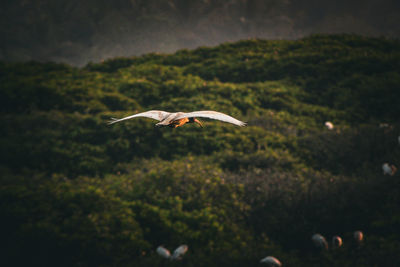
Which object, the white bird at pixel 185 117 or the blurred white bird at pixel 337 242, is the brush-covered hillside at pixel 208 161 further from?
the white bird at pixel 185 117

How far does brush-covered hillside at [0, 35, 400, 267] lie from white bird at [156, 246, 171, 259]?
0.18 metres

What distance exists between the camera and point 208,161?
7754mm

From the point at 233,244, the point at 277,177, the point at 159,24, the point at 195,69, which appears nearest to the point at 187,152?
the point at 277,177

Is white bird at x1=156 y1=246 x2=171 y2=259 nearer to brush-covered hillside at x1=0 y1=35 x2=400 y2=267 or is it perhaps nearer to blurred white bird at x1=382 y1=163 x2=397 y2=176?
brush-covered hillside at x1=0 y1=35 x2=400 y2=267

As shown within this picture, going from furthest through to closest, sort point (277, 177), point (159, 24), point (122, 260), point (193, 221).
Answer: point (159, 24) < point (277, 177) < point (193, 221) < point (122, 260)

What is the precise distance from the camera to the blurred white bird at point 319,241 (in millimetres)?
5675

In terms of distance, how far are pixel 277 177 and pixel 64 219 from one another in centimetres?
426

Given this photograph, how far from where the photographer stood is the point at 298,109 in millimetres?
10211

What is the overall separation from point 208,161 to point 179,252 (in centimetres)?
280

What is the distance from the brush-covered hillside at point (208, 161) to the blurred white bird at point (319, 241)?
0.16 metres

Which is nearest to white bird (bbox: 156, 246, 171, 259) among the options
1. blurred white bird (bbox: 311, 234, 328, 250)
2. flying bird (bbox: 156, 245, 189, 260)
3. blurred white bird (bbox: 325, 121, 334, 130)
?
flying bird (bbox: 156, 245, 189, 260)

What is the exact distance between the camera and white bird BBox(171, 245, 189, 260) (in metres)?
5.27

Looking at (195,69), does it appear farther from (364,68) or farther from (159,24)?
(159,24)

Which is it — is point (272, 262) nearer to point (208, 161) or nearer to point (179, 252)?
point (179, 252)
